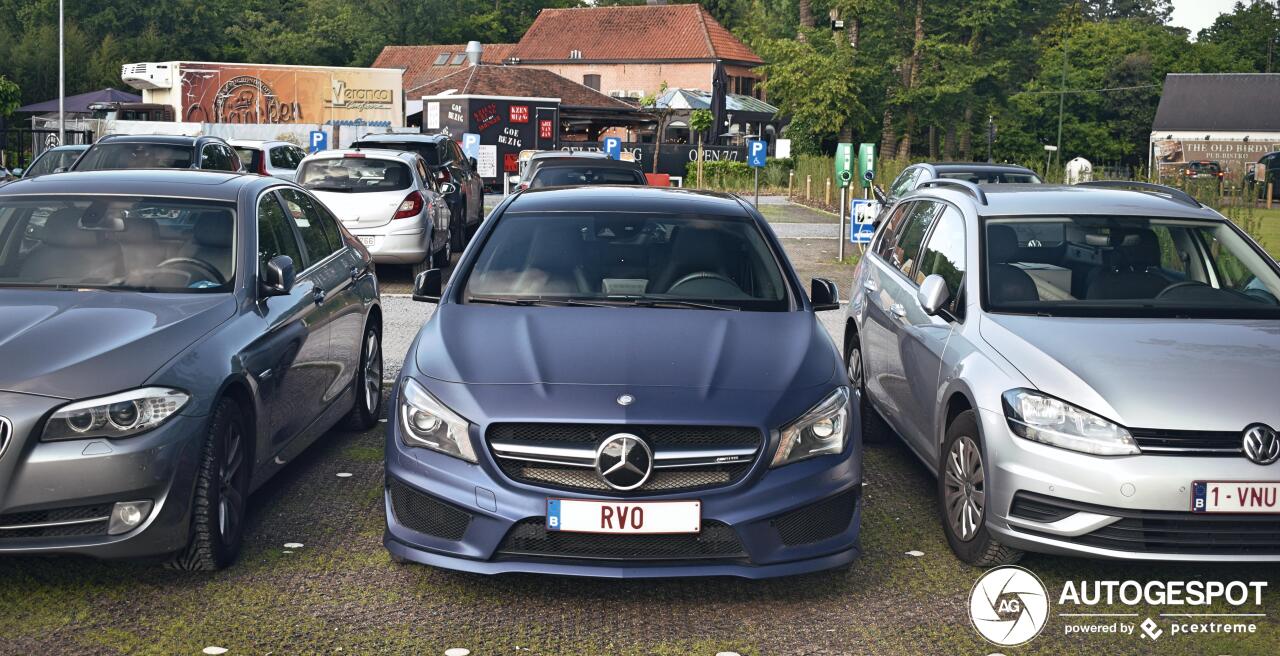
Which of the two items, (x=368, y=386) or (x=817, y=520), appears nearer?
(x=817, y=520)

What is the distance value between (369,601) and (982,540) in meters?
2.39

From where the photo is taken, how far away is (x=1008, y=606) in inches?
208

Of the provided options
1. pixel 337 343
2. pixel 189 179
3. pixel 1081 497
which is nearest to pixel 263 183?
pixel 189 179

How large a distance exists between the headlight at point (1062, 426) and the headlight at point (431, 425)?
207cm

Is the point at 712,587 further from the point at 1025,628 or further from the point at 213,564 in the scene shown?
the point at 213,564

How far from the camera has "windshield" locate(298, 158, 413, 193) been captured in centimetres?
1611

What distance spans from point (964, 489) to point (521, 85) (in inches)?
2086

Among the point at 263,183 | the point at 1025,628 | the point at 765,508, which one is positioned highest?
the point at 263,183

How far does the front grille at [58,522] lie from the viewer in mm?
4820

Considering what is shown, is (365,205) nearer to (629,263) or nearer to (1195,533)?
(629,263)

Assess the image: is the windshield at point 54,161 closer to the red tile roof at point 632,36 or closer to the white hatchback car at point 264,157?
the white hatchback car at point 264,157

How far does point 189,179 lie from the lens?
22.6 feet

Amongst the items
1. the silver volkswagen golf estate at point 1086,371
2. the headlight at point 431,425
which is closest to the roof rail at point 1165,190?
the silver volkswagen golf estate at point 1086,371

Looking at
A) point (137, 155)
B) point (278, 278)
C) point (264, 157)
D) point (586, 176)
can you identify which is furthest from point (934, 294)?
point (264, 157)
